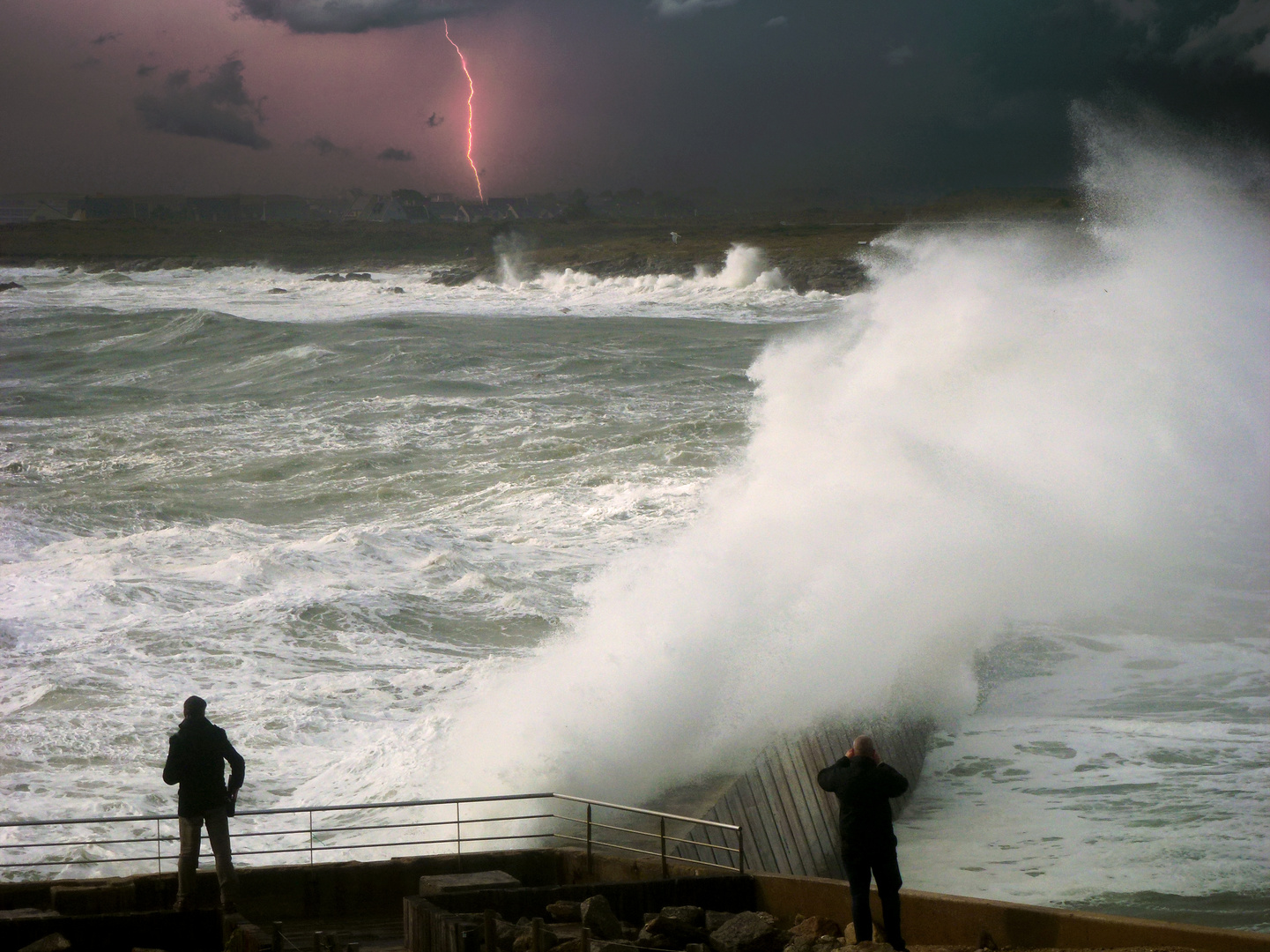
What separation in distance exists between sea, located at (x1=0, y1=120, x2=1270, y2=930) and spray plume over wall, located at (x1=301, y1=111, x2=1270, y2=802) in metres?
0.06

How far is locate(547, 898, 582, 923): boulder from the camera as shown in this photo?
19.9ft

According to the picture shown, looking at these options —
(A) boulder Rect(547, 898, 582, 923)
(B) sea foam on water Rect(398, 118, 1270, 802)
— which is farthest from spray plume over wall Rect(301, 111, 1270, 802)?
Result: (A) boulder Rect(547, 898, 582, 923)

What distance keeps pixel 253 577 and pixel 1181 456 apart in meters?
15.1

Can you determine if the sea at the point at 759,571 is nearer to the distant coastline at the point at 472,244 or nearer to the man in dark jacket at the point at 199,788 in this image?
the man in dark jacket at the point at 199,788

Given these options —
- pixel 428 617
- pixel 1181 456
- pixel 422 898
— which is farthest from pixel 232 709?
pixel 1181 456

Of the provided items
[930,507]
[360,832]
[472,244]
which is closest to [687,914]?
[360,832]

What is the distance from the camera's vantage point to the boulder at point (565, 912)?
6074 mm

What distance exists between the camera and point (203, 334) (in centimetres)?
4488

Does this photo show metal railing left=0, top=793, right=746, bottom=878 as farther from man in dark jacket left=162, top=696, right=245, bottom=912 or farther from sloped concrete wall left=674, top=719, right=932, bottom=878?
man in dark jacket left=162, top=696, right=245, bottom=912

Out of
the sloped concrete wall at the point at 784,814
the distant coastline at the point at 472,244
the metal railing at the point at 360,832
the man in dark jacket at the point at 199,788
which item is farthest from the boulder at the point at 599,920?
the distant coastline at the point at 472,244

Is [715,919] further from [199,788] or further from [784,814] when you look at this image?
[199,788]

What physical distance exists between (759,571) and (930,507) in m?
3.50

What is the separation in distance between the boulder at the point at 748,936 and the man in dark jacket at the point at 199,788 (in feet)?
8.38

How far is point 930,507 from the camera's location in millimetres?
16062
